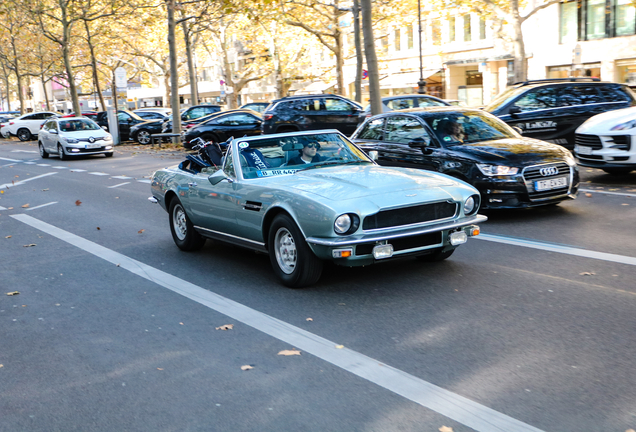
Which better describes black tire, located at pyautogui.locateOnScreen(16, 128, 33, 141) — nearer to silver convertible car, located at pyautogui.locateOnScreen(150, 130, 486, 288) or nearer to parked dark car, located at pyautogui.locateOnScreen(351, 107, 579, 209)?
parked dark car, located at pyautogui.locateOnScreen(351, 107, 579, 209)

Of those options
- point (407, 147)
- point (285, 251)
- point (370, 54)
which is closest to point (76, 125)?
point (370, 54)

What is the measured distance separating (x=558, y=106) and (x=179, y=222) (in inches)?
374

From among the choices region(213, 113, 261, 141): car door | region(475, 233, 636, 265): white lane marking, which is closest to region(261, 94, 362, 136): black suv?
region(213, 113, 261, 141): car door

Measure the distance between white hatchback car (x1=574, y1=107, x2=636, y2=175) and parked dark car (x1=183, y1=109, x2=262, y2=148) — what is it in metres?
14.9

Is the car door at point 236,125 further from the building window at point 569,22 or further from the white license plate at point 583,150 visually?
the building window at point 569,22

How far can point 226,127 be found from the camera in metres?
25.4

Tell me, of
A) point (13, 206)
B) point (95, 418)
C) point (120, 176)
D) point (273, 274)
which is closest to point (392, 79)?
point (120, 176)

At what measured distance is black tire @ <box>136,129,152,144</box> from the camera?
1288 inches

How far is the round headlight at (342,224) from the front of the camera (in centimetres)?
575

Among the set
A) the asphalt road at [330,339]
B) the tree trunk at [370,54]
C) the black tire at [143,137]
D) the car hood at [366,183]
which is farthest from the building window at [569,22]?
the car hood at [366,183]

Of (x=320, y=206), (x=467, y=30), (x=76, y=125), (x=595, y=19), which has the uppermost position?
(x=467, y=30)

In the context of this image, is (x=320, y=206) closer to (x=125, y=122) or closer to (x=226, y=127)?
(x=226, y=127)

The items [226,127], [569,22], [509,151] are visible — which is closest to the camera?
[509,151]

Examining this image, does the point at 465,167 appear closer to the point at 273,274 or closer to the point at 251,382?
the point at 273,274
